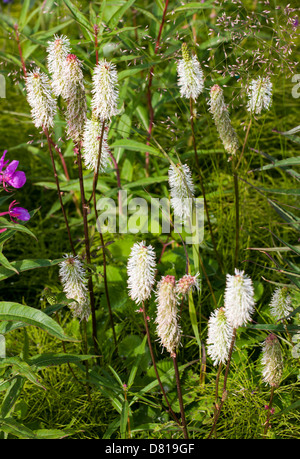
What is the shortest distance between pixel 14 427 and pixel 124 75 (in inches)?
58.0

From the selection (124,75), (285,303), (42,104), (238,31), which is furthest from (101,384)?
(238,31)

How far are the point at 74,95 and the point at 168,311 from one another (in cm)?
75

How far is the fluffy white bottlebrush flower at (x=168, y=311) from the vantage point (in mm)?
1468

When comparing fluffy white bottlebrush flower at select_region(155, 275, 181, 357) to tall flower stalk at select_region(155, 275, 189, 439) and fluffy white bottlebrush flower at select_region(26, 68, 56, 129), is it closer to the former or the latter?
tall flower stalk at select_region(155, 275, 189, 439)

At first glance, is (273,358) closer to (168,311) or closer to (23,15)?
(168,311)

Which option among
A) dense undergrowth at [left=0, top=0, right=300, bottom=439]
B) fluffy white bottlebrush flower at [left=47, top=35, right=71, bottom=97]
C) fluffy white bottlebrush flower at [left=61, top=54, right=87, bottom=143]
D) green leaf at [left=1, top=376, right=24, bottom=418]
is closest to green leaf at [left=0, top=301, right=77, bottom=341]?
dense undergrowth at [left=0, top=0, right=300, bottom=439]

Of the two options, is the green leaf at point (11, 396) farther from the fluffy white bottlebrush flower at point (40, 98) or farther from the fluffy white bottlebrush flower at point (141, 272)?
the fluffy white bottlebrush flower at point (40, 98)

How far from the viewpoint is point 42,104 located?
176cm

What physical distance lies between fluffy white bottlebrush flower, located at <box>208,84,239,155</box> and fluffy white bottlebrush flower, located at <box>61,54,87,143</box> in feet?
1.51

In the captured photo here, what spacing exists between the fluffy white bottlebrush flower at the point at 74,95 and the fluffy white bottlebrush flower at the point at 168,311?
623 millimetres

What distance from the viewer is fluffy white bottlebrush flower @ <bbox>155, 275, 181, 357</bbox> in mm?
1468

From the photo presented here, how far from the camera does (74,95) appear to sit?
1710 mm

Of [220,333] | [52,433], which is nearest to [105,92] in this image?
[220,333]

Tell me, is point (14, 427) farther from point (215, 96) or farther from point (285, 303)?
point (215, 96)
